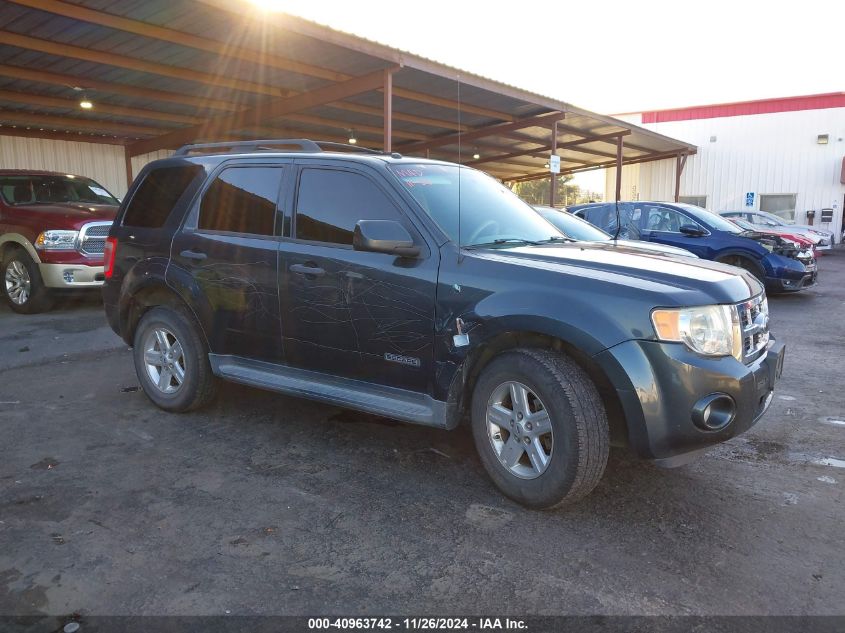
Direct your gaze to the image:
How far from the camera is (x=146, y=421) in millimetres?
4457

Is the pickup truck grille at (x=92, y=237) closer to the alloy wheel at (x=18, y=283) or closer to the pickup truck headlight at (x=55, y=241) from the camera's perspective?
the pickup truck headlight at (x=55, y=241)

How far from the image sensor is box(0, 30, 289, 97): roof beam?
10.1 meters

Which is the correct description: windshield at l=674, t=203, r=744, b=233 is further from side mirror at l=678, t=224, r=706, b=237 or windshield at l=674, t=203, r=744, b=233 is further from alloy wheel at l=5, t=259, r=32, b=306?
alloy wheel at l=5, t=259, r=32, b=306

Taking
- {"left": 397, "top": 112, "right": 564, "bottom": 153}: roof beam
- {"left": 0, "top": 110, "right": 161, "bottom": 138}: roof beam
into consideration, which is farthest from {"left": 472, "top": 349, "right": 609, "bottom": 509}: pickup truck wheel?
{"left": 0, "top": 110, "right": 161, "bottom": 138}: roof beam

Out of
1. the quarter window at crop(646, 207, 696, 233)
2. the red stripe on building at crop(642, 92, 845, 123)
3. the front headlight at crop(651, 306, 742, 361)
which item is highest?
the red stripe on building at crop(642, 92, 845, 123)

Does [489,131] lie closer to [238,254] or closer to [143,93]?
[143,93]

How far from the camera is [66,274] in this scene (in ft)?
27.4

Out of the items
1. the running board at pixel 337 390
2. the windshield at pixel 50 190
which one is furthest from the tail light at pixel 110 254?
the windshield at pixel 50 190

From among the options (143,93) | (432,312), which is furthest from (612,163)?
(432,312)

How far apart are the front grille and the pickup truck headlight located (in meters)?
8.30

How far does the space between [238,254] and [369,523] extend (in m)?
2.06

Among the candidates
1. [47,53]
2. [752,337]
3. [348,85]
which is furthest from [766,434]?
[47,53]

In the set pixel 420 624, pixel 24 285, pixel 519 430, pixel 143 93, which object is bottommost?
pixel 420 624

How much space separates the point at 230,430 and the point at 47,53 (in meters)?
9.89
